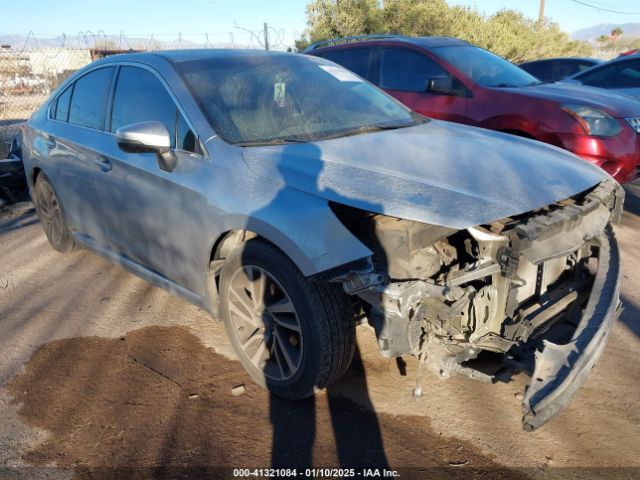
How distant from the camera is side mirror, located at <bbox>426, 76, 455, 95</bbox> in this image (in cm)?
564

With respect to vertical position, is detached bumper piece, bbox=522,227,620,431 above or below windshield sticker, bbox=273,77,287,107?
below

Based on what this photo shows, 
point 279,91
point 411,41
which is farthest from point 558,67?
point 279,91

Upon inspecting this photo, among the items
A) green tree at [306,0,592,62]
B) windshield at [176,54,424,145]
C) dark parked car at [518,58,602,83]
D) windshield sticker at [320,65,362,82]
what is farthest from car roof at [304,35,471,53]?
green tree at [306,0,592,62]

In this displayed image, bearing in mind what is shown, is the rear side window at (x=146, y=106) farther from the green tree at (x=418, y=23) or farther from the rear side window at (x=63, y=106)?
the green tree at (x=418, y=23)

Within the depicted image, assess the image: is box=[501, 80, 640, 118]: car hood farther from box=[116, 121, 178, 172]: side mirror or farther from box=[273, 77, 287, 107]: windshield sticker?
box=[116, 121, 178, 172]: side mirror

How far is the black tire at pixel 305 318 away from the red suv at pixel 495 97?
358cm

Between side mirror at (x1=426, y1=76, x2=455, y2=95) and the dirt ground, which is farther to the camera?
side mirror at (x1=426, y1=76, x2=455, y2=95)

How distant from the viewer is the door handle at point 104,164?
11.5ft

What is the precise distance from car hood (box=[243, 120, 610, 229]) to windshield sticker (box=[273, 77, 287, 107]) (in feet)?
1.83

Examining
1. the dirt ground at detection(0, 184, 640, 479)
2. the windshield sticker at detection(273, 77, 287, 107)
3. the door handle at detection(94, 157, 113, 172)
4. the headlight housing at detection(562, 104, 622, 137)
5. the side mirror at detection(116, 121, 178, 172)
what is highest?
the windshield sticker at detection(273, 77, 287, 107)

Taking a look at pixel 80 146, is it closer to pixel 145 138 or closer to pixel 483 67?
pixel 145 138

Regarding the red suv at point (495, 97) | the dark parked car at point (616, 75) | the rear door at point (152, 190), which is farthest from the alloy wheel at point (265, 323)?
the dark parked car at point (616, 75)

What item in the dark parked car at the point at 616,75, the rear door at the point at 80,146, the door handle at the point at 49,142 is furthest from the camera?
the dark parked car at the point at 616,75

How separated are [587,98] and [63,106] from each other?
4.89 meters
